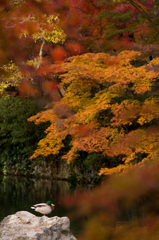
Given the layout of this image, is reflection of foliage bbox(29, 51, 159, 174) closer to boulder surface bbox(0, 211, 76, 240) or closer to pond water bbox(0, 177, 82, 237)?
pond water bbox(0, 177, 82, 237)

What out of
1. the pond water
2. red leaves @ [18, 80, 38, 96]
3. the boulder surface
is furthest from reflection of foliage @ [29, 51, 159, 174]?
red leaves @ [18, 80, 38, 96]

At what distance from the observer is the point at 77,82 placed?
512 inches

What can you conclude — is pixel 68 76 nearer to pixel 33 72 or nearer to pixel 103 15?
pixel 103 15

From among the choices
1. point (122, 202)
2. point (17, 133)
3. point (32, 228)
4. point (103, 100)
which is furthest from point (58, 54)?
point (122, 202)

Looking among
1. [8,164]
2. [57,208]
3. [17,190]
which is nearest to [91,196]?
[57,208]

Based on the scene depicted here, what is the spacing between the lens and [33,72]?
1705 cm

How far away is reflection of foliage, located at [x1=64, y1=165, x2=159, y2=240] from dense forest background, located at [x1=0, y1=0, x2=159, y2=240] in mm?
5341

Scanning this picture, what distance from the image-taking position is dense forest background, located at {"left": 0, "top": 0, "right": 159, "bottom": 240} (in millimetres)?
11473

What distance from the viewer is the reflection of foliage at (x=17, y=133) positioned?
1939 centimetres

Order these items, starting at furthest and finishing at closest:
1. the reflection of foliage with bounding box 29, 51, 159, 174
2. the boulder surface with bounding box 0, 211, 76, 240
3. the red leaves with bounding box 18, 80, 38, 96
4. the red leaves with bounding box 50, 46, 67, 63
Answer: the red leaves with bounding box 18, 80, 38, 96 → the red leaves with bounding box 50, 46, 67, 63 → the reflection of foliage with bounding box 29, 51, 159, 174 → the boulder surface with bounding box 0, 211, 76, 240

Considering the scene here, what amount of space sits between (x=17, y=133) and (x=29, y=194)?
512cm

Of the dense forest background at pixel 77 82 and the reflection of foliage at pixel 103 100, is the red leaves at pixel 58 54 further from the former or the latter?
the reflection of foliage at pixel 103 100

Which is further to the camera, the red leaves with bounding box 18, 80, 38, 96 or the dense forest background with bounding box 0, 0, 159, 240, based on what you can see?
the red leaves with bounding box 18, 80, 38, 96

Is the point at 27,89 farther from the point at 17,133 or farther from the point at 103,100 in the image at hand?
the point at 103,100
